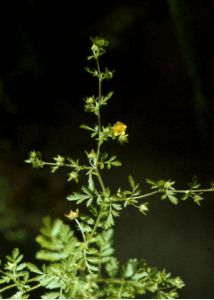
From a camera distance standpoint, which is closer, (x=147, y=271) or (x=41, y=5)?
(x=147, y=271)

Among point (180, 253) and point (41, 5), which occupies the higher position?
point (41, 5)

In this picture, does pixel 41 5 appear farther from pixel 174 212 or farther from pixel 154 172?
pixel 174 212

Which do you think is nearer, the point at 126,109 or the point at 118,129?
the point at 118,129

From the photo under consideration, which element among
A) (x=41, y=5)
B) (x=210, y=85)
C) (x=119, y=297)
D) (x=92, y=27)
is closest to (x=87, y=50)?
(x=92, y=27)

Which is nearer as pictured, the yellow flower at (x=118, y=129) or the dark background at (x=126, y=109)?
the yellow flower at (x=118, y=129)

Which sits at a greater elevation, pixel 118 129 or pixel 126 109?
pixel 126 109

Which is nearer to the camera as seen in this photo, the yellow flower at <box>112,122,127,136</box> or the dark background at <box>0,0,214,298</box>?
the yellow flower at <box>112,122,127,136</box>

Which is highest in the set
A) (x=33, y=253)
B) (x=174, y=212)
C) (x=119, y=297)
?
(x=174, y=212)

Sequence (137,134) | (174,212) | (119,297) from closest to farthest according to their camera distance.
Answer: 1. (119,297)
2. (137,134)
3. (174,212)
